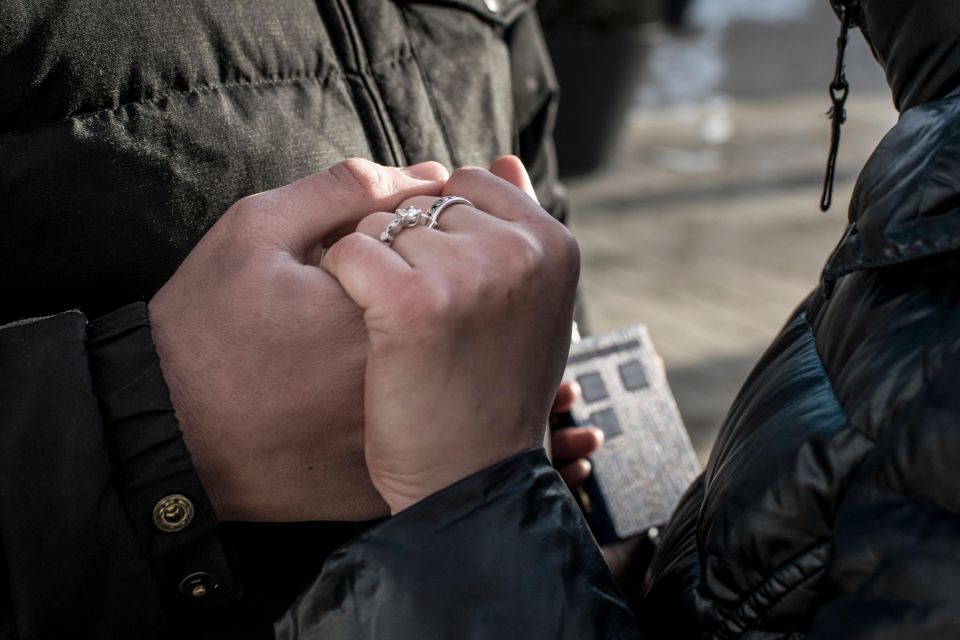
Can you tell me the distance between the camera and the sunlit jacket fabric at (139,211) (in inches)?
34.7

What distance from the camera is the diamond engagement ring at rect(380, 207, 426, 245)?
0.92m

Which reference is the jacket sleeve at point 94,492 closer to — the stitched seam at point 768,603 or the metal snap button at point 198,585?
the metal snap button at point 198,585

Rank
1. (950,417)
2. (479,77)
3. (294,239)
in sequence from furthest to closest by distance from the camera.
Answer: (479,77)
(294,239)
(950,417)

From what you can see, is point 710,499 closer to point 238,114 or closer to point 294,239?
point 294,239

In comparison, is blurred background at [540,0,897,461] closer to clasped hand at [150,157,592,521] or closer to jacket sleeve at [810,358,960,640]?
clasped hand at [150,157,592,521]

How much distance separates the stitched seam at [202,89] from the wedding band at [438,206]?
33cm

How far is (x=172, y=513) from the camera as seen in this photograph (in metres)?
0.92

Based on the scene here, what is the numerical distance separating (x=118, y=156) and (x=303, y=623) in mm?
513

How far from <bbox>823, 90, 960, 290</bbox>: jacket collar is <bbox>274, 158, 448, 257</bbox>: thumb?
1.37ft

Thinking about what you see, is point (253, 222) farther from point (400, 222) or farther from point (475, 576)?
point (475, 576)

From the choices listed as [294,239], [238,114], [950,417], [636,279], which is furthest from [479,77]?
[636,279]

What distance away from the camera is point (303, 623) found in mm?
860

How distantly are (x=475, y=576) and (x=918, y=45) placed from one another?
602mm

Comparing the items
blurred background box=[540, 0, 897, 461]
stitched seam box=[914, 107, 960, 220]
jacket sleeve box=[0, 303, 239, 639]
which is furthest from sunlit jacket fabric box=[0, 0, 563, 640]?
blurred background box=[540, 0, 897, 461]
